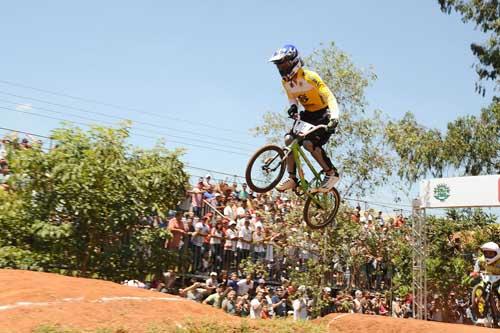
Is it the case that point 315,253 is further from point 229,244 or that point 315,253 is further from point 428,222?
point 428,222

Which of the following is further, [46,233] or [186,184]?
[186,184]

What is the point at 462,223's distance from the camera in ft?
82.0

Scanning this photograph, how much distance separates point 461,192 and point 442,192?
1.87 feet

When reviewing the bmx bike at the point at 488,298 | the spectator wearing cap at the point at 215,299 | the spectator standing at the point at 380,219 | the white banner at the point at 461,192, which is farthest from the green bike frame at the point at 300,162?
the spectator standing at the point at 380,219

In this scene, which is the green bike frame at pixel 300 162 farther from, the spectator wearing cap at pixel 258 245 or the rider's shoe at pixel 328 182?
the spectator wearing cap at pixel 258 245

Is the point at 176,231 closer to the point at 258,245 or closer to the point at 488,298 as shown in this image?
the point at 258,245

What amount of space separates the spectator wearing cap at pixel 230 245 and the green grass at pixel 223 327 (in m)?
5.97

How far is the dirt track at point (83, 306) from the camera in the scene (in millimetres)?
8312

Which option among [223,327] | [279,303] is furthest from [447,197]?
[223,327]

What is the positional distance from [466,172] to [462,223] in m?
13.9

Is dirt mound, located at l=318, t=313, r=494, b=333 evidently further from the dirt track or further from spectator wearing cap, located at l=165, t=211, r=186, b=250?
spectator wearing cap, located at l=165, t=211, r=186, b=250

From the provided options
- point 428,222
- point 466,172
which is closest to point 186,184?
point 428,222

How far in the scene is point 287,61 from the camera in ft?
26.9

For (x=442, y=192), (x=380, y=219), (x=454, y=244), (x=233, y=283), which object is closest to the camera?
(x=233, y=283)
